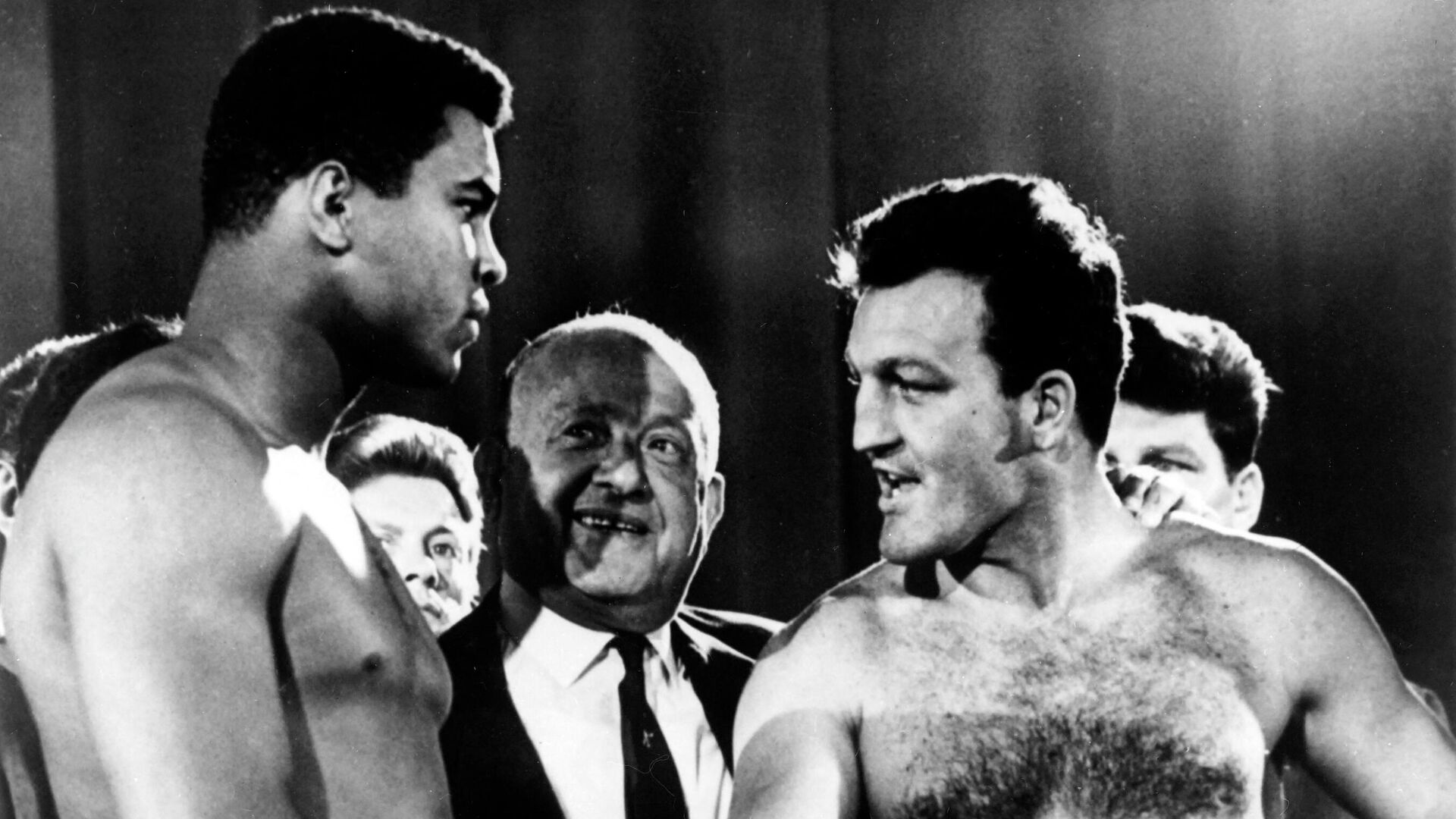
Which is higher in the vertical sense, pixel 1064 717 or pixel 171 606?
pixel 171 606

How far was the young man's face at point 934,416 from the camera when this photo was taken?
4.97 feet

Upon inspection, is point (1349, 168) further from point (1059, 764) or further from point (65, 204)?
point (65, 204)

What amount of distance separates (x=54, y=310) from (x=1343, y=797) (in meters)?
1.60

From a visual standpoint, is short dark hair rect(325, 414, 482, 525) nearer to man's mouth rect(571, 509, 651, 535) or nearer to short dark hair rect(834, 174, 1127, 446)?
man's mouth rect(571, 509, 651, 535)

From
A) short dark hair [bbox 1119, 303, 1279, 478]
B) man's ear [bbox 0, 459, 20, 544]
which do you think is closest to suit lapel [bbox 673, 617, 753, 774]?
short dark hair [bbox 1119, 303, 1279, 478]

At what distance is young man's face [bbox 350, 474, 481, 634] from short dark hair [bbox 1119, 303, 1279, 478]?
995 millimetres

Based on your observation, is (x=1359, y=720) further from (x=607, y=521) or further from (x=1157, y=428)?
(x=607, y=521)

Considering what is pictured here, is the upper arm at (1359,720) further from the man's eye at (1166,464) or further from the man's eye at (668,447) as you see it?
the man's eye at (668,447)

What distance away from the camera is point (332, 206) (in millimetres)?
1307

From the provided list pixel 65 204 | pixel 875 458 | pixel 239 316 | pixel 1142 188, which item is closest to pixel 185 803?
pixel 239 316

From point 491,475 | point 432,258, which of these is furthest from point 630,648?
point 432,258

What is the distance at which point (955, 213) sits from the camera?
5.07 feet

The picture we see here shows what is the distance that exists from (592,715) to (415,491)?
0.46 meters

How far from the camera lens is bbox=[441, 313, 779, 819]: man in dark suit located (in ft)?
5.63
